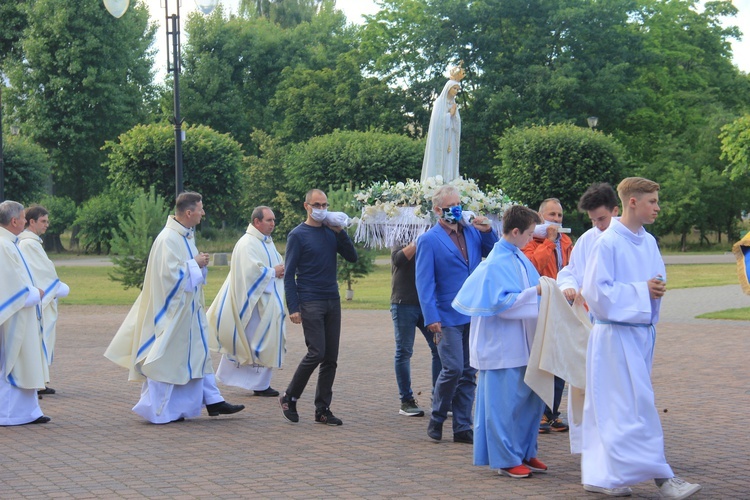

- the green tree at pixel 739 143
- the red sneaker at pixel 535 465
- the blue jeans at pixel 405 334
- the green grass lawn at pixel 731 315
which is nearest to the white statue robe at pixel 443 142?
the green grass lawn at pixel 731 315

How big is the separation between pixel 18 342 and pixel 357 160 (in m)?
35.5

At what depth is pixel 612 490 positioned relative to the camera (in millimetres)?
6422

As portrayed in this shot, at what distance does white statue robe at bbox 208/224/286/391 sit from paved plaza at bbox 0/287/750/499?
31 cm

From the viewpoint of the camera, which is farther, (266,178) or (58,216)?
(58,216)

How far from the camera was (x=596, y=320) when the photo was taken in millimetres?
6598

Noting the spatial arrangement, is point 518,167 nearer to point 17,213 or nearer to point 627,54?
point 627,54

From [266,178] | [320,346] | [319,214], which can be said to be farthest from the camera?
[266,178]

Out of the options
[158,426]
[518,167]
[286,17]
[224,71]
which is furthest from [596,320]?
[286,17]

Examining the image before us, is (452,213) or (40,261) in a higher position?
(452,213)

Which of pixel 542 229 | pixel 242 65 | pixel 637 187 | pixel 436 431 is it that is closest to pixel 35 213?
pixel 436 431

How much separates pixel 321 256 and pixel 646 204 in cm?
360

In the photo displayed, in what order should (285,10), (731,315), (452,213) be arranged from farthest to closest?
(285,10), (731,315), (452,213)

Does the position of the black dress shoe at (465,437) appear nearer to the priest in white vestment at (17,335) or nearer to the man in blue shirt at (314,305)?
the man in blue shirt at (314,305)

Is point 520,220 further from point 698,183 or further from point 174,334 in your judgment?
point 698,183
